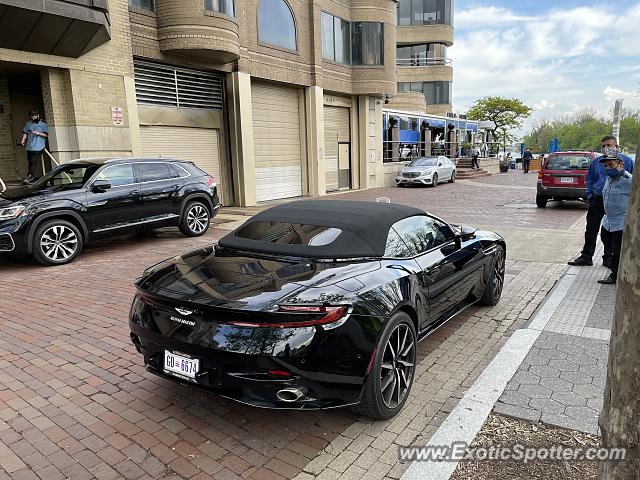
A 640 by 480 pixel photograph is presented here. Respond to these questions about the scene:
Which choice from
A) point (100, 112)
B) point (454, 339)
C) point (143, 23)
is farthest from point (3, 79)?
point (454, 339)

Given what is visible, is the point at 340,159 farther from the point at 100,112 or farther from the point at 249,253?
the point at 249,253

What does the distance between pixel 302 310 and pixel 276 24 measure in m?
17.7

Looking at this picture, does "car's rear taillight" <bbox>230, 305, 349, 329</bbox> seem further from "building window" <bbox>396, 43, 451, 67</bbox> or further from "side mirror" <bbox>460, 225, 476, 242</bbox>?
"building window" <bbox>396, 43, 451, 67</bbox>

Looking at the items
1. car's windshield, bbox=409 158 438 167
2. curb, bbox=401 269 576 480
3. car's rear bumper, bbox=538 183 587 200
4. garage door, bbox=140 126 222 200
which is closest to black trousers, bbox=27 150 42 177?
garage door, bbox=140 126 222 200

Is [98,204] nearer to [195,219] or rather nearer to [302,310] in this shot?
[195,219]

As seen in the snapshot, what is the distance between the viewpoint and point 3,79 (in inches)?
513

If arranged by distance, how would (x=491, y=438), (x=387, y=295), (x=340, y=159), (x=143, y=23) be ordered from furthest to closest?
(x=340, y=159) → (x=143, y=23) → (x=387, y=295) → (x=491, y=438)

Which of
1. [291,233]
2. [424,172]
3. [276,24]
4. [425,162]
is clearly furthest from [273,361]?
[425,162]

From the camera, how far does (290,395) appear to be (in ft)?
9.62

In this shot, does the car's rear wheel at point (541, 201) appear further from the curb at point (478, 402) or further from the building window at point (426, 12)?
the building window at point (426, 12)

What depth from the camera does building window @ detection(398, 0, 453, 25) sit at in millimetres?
47562

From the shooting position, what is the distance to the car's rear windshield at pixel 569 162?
1472 cm

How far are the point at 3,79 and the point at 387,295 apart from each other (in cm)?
1389

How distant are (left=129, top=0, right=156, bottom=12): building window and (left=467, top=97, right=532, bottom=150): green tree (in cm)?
4824
